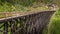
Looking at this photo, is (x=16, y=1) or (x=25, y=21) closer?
(x=25, y=21)

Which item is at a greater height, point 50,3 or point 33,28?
point 33,28

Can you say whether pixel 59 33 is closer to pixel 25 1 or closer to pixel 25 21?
pixel 25 21

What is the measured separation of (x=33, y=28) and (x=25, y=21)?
972 mm

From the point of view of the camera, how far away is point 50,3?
19.0 metres

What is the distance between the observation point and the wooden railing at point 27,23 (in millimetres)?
4434

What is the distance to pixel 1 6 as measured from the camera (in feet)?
43.2

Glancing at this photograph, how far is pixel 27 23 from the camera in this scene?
5.89 metres

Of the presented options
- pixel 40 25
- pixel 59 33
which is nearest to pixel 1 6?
pixel 40 25

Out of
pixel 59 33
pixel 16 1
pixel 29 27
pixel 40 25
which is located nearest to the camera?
pixel 59 33

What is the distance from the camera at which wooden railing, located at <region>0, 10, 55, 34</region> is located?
4.43 meters

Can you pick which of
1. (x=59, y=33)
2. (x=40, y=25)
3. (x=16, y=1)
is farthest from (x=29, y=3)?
(x=59, y=33)

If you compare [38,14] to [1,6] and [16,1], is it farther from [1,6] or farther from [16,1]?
[16,1]

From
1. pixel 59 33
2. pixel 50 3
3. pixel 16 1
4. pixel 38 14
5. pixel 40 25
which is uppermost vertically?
pixel 59 33

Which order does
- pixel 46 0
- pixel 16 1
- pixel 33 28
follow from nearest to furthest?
1. pixel 33 28
2. pixel 16 1
3. pixel 46 0
